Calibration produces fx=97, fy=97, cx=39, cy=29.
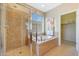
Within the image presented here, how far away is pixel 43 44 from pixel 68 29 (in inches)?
18.0

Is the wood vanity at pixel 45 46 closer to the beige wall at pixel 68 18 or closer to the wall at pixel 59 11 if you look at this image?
the wall at pixel 59 11

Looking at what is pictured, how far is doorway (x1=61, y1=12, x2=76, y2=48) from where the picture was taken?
1.48m

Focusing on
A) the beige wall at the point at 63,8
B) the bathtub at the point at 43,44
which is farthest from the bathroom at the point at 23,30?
the beige wall at the point at 63,8

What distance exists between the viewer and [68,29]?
152 cm

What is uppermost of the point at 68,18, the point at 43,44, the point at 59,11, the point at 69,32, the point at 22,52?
the point at 59,11

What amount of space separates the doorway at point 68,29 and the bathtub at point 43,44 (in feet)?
0.51

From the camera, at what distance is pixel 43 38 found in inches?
60.4

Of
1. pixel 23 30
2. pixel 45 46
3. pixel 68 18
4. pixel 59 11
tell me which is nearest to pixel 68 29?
pixel 68 18

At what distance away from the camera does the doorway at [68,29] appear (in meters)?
1.48

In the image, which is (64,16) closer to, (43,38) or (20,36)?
(43,38)

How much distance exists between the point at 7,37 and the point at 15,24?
0.74 ft

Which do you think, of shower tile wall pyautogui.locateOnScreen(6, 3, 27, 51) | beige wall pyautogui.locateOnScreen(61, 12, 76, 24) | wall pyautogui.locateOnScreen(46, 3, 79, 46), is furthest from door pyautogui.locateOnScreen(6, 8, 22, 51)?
beige wall pyautogui.locateOnScreen(61, 12, 76, 24)

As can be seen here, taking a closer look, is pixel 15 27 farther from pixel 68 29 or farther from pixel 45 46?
pixel 68 29

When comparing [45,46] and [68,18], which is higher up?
[68,18]
